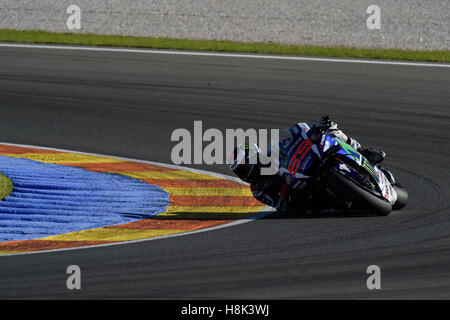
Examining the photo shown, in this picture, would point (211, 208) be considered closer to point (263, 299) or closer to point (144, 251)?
point (144, 251)

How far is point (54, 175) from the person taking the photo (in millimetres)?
9867

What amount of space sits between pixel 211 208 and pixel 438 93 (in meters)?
5.99

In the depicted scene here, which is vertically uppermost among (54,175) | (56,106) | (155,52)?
(155,52)

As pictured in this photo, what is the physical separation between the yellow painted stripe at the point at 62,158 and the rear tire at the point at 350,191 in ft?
11.4

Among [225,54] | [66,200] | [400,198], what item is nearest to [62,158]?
[66,200]

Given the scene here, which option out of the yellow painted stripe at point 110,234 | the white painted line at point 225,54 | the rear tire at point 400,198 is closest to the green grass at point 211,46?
the white painted line at point 225,54

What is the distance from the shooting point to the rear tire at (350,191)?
8164 mm

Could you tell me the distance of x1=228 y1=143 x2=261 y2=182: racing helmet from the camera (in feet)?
28.6

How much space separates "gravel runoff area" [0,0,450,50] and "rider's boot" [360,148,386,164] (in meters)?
8.13

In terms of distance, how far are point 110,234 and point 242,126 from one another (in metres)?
4.65

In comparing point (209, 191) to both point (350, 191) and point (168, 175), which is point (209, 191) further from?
point (350, 191)

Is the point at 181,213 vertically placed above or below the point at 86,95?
below

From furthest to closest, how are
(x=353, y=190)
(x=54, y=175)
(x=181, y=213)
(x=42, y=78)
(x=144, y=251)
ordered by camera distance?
(x=42, y=78) < (x=54, y=175) < (x=181, y=213) < (x=353, y=190) < (x=144, y=251)
